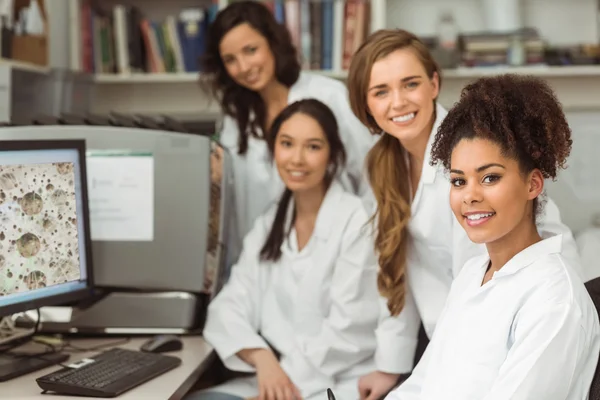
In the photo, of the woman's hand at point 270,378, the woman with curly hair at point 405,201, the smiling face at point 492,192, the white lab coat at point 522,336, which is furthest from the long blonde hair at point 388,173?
the smiling face at point 492,192

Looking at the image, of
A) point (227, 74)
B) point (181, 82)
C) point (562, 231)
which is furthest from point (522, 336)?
point (181, 82)

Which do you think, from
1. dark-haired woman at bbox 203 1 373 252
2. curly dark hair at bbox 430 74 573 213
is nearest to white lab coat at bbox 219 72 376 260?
dark-haired woman at bbox 203 1 373 252

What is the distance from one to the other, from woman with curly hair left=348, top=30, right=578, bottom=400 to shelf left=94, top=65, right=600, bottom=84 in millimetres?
1350

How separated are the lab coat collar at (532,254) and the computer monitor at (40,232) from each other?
926 mm

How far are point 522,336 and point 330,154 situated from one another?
0.95 metres

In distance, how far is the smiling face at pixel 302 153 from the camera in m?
1.94

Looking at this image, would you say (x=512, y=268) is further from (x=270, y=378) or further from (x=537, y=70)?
(x=537, y=70)

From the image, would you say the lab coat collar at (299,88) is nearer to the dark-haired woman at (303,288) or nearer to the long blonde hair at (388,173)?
the dark-haired woman at (303,288)

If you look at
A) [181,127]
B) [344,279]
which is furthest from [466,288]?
[181,127]

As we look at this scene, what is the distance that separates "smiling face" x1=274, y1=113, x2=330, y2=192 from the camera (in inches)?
76.5

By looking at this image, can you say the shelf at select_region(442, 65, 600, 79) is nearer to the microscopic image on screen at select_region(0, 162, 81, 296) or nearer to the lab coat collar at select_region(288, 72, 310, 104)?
the lab coat collar at select_region(288, 72, 310, 104)

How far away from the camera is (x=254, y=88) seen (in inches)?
93.4

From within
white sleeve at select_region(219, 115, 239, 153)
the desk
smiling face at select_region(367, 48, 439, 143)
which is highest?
smiling face at select_region(367, 48, 439, 143)

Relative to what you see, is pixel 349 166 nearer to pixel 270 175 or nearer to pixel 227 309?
pixel 270 175
